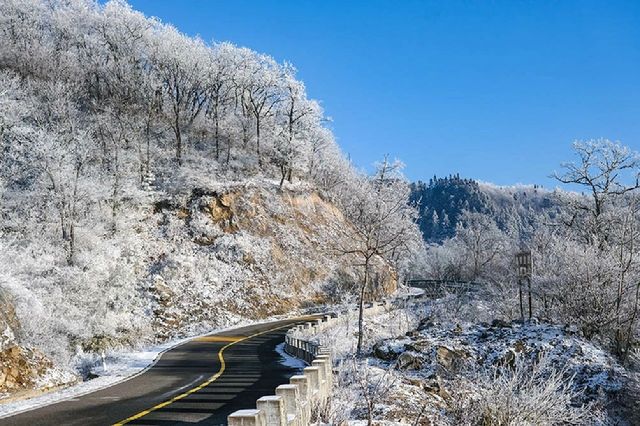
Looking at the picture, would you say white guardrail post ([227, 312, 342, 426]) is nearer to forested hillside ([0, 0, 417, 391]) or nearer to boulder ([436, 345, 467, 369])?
boulder ([436, 345, 467, 369])

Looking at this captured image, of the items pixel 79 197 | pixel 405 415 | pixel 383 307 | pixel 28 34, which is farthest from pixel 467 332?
pixel 28 34

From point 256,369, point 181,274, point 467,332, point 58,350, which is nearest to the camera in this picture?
point 256,369

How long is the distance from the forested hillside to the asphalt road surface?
3.75 meters

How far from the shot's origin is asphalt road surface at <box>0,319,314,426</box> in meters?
11.1

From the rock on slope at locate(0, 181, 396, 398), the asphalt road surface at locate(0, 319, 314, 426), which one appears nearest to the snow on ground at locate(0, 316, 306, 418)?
the asphalt road surface at locate(0, 319, 314, 426)

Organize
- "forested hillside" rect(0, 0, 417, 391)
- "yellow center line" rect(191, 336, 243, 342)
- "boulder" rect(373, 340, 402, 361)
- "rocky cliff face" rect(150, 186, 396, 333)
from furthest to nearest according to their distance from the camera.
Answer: "rocky cliff face" rect(150, 186, 396, 333), "forested hillside" rect(0, 0, 417, 391), "yellow center line" rect(191, 336, 243, 342), "boulder" rect(373, 340, 402, 361)

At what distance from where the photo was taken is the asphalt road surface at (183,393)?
11.1 meters

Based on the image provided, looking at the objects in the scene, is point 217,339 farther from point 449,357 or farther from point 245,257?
point 245,257

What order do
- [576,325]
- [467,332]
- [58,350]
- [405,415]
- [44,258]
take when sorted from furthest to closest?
1. [44,258]
2. [576,325]
3. [467,332]
4. [58,350]
5. [405,415]

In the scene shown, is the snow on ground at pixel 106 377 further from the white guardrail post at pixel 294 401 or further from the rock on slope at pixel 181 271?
the white guardrail post at pixel 294 401

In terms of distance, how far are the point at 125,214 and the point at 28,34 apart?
3596 cm

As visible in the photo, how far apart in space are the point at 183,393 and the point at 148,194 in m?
33.1

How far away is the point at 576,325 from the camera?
80.6ft

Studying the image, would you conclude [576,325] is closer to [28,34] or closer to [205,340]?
Result: [205,340]
